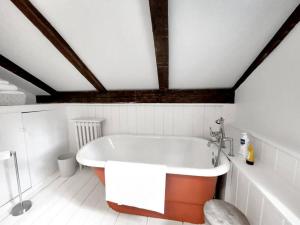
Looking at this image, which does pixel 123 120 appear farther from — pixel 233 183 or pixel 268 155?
pixel 268 155

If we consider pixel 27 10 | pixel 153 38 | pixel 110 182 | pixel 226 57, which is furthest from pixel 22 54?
pixel 226 57

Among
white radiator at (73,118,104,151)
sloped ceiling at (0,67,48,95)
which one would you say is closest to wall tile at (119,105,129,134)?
white radiator at (73,118,104,151)

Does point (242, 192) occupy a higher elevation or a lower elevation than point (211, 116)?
lower

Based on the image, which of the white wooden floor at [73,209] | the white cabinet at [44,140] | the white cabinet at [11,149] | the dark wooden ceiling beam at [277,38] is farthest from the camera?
the white cabinet at [44,140]

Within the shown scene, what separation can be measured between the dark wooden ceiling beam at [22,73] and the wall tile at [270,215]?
2.78 meters

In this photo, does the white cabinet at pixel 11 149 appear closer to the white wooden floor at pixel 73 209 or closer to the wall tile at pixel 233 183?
the white wooden floor at pixel 73 209

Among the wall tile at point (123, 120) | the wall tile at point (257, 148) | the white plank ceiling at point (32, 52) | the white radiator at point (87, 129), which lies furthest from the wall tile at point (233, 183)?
the white plank ceiling at point (32, 52)

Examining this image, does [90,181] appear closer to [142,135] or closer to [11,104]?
[142,135]

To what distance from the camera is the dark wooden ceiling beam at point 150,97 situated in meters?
2.06

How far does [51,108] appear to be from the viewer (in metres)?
2.25

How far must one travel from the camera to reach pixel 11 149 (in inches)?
67.1

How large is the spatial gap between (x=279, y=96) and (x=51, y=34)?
197cm

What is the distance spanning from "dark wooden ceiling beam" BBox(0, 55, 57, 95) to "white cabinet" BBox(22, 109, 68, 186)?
0.41m

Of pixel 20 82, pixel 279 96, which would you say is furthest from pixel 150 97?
pixel 20 82
